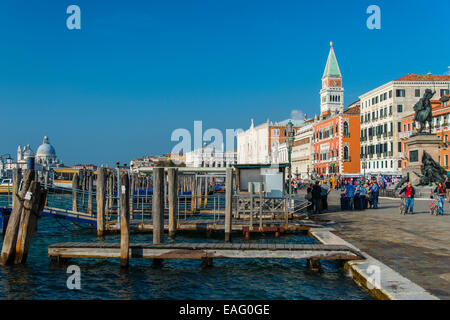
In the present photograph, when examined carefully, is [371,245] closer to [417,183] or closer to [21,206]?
[21,206]

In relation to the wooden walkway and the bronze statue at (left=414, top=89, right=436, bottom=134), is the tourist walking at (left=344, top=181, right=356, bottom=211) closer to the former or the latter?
the bronze statue at (left=414, top=89, right=436, bottom=134)

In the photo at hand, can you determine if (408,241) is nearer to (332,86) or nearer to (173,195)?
(173,195)

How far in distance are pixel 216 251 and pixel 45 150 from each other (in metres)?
180

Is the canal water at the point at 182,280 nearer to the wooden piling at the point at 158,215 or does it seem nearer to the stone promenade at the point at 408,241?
the wooden piling at the point at 158,215

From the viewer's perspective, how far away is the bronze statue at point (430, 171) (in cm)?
2648

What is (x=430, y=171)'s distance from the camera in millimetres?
26547

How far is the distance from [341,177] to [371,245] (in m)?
49.2

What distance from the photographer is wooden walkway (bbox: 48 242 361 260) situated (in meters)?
9.80

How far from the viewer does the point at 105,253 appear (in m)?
10.3

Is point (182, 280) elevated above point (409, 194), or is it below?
below

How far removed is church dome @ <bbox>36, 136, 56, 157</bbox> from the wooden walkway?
177 m

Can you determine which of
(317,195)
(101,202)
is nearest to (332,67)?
(317,195)

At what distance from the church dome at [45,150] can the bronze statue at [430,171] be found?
551 feet

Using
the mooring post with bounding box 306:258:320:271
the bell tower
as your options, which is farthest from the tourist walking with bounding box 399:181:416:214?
the bell tower
